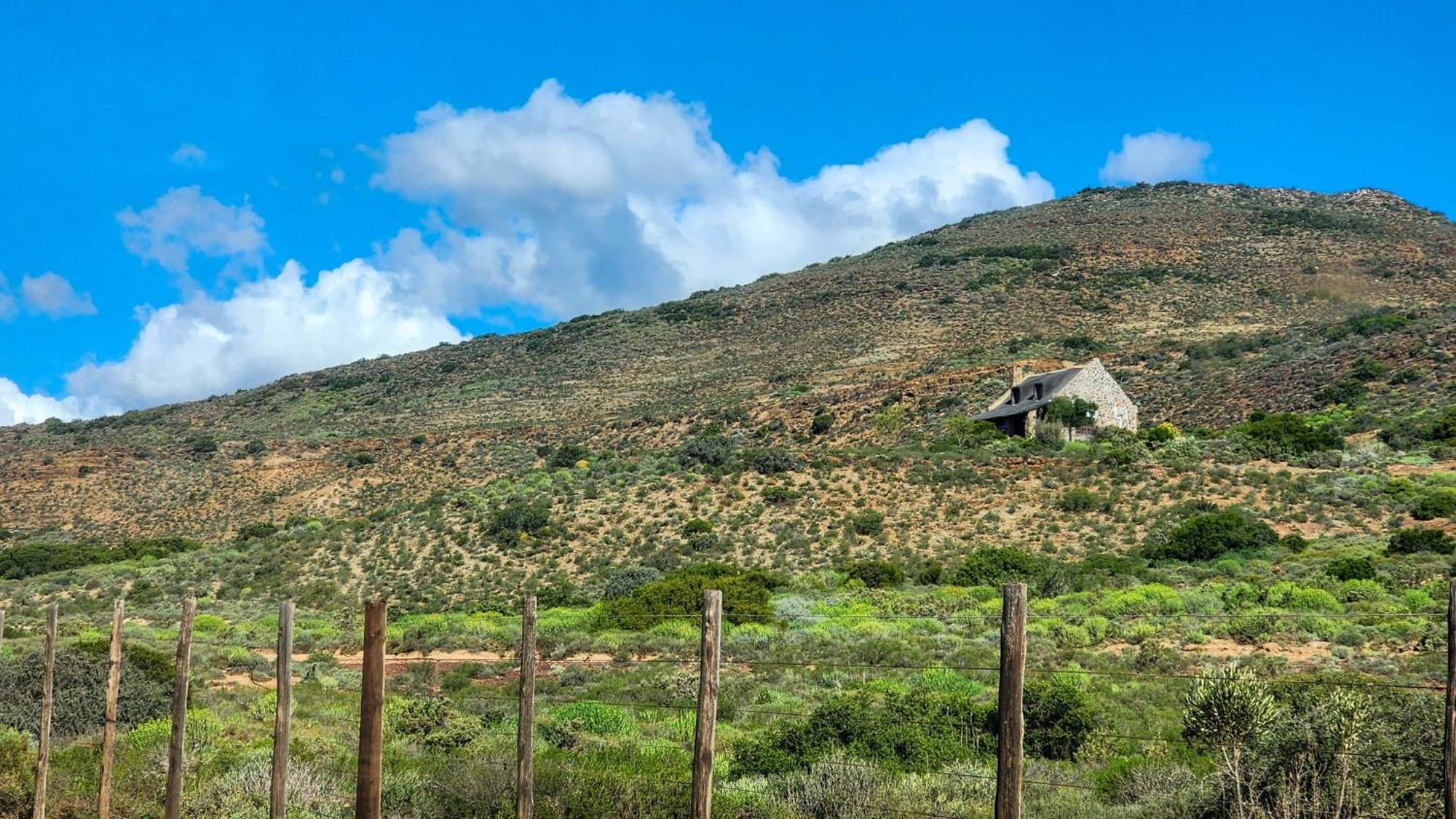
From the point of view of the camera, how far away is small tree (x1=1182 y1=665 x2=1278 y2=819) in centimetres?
925

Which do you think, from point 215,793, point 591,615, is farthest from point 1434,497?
point 215,793

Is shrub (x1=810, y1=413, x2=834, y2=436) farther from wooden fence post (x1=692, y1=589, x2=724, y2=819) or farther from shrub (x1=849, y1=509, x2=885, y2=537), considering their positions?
wooden fence post (x1=692, y1=589, x2=724, y2=819)

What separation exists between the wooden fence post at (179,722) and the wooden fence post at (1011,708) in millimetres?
6517

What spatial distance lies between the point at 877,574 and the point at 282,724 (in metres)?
24.2

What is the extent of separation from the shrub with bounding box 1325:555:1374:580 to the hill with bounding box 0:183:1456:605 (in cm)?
692

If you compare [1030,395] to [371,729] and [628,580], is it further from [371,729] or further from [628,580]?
[371,729]

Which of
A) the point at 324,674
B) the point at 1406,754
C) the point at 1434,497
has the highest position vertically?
the point at 1434,497

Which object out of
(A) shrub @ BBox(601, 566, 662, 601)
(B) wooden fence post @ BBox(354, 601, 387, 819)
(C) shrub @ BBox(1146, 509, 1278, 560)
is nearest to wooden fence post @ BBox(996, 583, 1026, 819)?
(B) wooden fence post @ BBox(354, 601, 387, 819)

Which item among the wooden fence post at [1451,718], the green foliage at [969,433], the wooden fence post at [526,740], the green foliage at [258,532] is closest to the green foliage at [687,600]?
the wooden fence post at [526,740]

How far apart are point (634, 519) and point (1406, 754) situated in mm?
32352

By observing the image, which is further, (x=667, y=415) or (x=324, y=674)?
(x=667, y=415)

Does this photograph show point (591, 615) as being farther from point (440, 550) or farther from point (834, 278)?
point (834, 278)

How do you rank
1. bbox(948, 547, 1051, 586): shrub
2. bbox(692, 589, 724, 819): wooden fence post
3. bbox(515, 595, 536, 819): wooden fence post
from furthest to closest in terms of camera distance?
bbox(948, 547, 1051, 586): shrub → bbox(515, 595, 536, 819): wooden fence post → bbox(692, 589, 724, 819): wooden fence post

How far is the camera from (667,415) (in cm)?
6341
